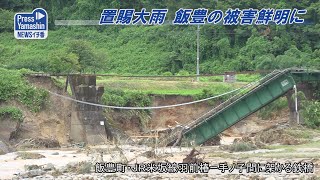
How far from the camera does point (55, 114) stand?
3947 cm

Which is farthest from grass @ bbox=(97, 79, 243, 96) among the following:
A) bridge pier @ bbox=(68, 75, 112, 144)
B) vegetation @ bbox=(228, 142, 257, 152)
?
vegetation @ bbox=(228, 142, 257, 152)

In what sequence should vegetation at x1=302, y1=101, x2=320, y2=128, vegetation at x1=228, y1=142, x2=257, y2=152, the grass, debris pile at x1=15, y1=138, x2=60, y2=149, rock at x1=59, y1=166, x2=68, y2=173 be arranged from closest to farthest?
rock at x1=59, y1=166, x2=68, y2=173
vegetation at x1=228, y1=142, x2=257, y2=152
debris pile at x1=15, y1=138, x2=60, y2=149
vegetation at x1=302, y1=101, x2=320, y2=128
the grass

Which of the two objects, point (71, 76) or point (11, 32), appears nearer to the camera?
point (71, 76)

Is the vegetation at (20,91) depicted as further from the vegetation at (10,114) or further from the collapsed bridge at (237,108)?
the collapsed bridge at (237,108)

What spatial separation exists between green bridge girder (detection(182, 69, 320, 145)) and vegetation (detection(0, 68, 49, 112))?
385 inches

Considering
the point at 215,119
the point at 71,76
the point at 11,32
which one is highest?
the point at 11,32

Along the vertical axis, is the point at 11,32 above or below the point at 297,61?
above

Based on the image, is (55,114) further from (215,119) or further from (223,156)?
(223,156)

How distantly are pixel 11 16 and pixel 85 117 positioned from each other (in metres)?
39.0

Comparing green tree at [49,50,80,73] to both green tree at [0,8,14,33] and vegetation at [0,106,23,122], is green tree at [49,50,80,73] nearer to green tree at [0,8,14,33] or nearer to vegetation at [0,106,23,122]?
vegetation at [0,106,23,122]

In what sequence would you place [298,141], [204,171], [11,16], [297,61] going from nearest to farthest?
[204,171] → [298,141] → [297,61] → [11,16]

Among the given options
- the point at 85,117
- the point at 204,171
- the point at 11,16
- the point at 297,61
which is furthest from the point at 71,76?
the point at 11,16

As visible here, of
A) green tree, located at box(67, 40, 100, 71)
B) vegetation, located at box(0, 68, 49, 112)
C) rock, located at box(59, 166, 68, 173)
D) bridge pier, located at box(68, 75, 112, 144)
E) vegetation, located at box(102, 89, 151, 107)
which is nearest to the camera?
rock, located at box(59, 166, 68, 173)

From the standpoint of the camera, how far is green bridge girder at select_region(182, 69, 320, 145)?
34438 millimetres
